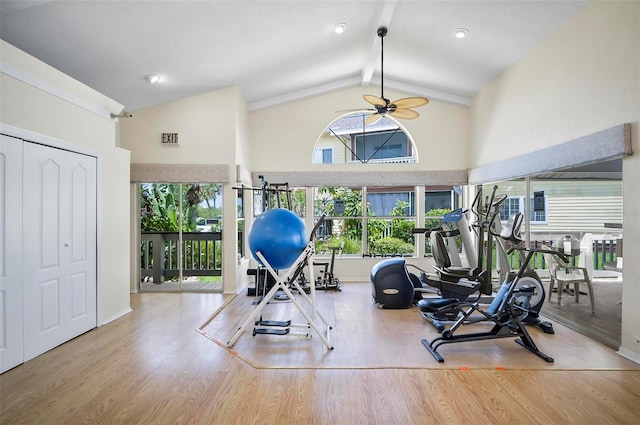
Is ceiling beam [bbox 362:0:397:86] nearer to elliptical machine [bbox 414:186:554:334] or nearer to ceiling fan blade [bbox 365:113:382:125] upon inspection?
ceiling fan blade [bbox 365:113:382:125]

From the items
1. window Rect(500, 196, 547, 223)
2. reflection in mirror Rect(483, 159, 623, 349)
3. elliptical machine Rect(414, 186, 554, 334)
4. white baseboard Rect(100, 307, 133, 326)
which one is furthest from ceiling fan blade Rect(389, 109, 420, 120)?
white baseboard Rect(100, 307, 133, 326)

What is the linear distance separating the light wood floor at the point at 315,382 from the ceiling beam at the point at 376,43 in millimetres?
3930

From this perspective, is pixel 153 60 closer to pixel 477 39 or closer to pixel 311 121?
pixel 311 121

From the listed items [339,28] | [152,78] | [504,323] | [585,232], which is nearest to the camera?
[504,323]

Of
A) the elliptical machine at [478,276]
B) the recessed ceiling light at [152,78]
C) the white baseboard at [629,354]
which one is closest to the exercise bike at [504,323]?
the elliptical machine at [478,276]

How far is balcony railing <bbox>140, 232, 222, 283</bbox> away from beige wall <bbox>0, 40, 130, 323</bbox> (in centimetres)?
146

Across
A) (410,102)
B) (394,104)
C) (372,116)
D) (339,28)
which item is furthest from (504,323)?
(339,28)

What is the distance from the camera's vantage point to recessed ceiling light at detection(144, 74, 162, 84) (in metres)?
5.00

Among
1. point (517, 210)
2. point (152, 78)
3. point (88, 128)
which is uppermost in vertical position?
point (152, 78)

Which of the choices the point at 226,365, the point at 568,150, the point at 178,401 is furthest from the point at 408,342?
the point at 568,150

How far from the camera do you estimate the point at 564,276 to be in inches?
173

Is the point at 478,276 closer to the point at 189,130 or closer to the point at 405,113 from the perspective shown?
the point at 405,113

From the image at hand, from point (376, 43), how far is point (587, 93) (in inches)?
112

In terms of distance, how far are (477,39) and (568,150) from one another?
200cm
